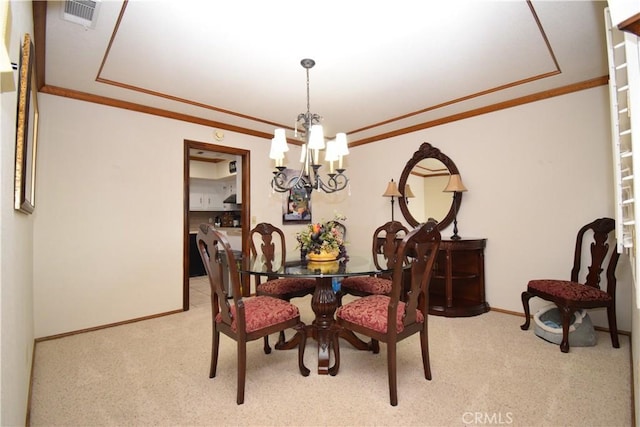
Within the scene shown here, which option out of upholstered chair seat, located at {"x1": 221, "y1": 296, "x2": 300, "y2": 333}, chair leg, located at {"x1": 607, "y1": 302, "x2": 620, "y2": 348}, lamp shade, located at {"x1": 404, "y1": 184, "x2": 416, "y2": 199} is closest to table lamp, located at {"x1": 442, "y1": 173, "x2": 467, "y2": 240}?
lamp shade, located at {"x1": 404, "y1": 184, "x2": 416, "y2": 199}

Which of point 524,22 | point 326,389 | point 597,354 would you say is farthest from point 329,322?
point 524,22

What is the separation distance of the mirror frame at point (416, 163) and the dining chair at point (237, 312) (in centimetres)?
255

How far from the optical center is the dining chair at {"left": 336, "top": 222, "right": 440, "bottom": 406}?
175 cm

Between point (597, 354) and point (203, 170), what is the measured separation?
6431mm

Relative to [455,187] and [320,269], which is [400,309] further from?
[455,187]

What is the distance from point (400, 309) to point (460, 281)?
2183 mm

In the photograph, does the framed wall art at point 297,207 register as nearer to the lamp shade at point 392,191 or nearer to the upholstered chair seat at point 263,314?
the lamp shade at point 392,191

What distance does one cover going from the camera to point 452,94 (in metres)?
3.22

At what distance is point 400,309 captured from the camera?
6.35 ft

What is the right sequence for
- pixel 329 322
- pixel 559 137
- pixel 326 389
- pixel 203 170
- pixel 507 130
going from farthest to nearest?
pixel 203 170 → pixel 507 130 → pixel 559 137 → pixel 329 322 → pixel 326 389

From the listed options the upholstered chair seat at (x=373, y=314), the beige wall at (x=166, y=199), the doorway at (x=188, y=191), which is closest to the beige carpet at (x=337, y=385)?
the upholstered chair seat at (x=373, y=314)

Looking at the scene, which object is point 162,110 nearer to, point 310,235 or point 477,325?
point 310,235

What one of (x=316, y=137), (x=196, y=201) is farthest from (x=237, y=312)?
(x=196, y=201)

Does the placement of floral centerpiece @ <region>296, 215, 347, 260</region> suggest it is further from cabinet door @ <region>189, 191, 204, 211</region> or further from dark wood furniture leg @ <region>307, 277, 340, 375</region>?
cabinet door @ <region>189, 191, 204, 211</region>
